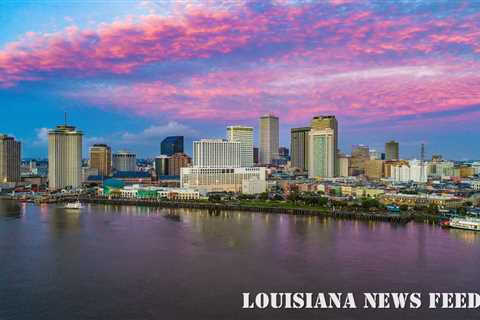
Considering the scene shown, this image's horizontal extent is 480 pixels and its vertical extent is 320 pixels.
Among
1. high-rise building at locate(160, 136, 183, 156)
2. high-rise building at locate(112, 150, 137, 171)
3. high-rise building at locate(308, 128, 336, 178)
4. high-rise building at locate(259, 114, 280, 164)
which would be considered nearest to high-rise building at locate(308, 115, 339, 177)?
high-rise building at locate(308, 128, 336, 178)

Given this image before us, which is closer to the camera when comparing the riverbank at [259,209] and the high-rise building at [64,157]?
the riverbank at [259,209]

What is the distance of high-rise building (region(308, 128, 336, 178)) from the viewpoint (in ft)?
120

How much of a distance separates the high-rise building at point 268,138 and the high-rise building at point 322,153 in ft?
49.6

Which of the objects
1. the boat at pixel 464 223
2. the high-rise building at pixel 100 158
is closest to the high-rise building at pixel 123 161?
the high-rise building at pixel 100 158

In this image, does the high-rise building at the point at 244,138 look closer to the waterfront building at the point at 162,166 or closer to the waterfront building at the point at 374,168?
the waterfront building at the point at 162,166

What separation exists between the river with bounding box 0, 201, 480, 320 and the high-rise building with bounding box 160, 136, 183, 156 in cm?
4009

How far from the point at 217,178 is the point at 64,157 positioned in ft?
35.5

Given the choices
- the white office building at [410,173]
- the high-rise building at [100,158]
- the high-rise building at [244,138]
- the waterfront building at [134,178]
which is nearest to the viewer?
the waterfront building at [134,178]

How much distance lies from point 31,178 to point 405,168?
26194 mm

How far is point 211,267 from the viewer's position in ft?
26.4

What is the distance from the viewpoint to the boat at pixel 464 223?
1252cm

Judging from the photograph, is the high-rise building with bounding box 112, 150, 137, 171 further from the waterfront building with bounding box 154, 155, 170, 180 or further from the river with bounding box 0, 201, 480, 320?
the river with bounding box 0, 201, 480, 320

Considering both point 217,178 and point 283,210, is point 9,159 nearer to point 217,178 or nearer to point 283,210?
point 217,178

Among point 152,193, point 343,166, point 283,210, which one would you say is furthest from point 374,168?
point 283,210
